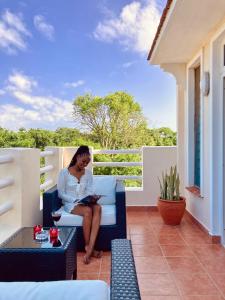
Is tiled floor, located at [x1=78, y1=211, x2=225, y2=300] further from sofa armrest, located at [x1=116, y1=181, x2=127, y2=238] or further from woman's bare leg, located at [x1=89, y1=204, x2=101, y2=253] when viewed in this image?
sofa armrest, located at [x1=116, y1=181, x2=127, y2=238]

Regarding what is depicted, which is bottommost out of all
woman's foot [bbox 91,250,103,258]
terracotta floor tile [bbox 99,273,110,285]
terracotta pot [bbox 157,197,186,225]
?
terracotta floor tile [bbox 99,273,110,285]

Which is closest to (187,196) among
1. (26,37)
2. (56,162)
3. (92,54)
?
(56,162)

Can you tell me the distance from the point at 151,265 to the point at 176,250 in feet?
2.03

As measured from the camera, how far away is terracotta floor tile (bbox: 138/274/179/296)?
2885mm

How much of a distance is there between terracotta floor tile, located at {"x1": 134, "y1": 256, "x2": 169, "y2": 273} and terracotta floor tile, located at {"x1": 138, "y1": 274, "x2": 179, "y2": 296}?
0.43 feet

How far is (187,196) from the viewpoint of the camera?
6027mm

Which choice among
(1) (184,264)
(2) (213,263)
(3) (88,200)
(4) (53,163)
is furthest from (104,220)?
(4) (53,163)

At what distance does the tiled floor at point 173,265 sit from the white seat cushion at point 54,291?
6.41 ft

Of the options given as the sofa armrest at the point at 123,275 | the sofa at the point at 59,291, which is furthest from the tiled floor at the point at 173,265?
the sofa at the point at 59,291

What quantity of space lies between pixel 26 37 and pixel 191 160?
40.1ft

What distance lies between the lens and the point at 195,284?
3039 mm

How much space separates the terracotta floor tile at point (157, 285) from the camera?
2.88 metres

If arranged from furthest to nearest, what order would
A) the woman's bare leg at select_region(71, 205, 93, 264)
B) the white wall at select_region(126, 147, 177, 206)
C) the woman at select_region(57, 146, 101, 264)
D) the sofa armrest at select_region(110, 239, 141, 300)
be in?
the white wall at select_region(126, 147, 177, 206) → the woman at select_region(57, 146, 101, 264) → the woman's bare leg at select_region(71, 205, 93, 264) → the sofa armrest at select_region(110, 239, 141, 300)

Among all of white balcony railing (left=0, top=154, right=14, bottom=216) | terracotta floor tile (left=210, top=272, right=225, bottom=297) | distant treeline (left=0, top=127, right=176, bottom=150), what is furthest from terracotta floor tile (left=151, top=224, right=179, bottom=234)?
distant treeline (left=0, top=127, right=176, bottom=150)
